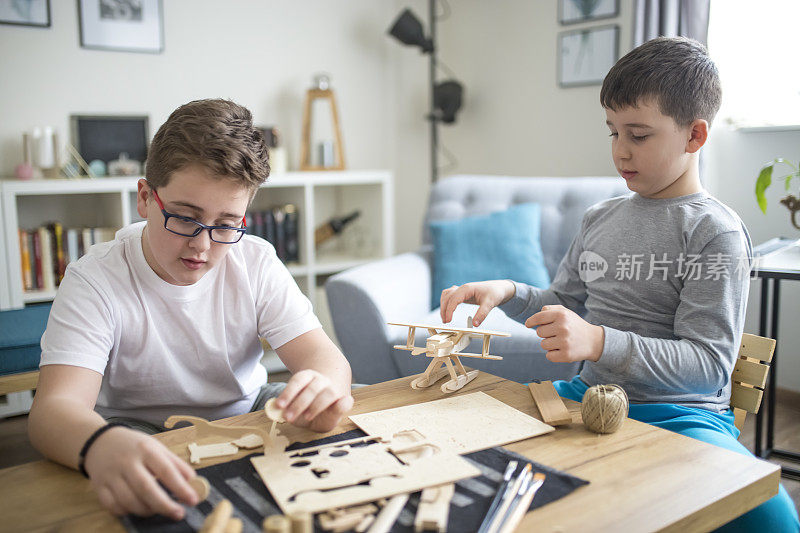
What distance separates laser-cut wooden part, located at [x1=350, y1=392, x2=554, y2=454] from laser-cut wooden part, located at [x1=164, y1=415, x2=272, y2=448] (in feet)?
0.49

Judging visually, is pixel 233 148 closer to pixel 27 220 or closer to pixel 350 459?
pixel 350 459

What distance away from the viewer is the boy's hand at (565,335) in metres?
1.10

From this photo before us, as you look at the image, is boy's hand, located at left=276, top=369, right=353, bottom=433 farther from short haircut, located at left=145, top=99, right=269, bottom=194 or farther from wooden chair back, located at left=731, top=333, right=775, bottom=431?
wooden chair back, located at left=731, top=333, right=775, bottom=431

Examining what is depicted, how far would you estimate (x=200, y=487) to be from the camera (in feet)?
2.64

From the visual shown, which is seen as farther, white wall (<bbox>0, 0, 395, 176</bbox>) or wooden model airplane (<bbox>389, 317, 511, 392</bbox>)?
white wall (<bbox>0, 0, 395, 176</bbox>)

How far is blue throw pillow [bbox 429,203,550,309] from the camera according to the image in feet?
8.07

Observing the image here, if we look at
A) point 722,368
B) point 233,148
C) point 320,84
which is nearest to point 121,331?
point 233,148

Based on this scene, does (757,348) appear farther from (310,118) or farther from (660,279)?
(310,118)

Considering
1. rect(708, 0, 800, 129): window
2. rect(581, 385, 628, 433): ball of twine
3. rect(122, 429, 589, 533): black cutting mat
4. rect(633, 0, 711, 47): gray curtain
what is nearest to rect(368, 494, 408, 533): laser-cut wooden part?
rect(122, 429, 589, 533): black cutting mat

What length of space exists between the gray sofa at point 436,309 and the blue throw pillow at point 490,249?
0.26 ft

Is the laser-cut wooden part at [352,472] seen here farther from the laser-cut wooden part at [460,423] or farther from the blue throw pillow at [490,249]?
the blue throw pillow at [490,249]

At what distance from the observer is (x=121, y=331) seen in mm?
1204

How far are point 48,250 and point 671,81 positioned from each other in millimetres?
2559

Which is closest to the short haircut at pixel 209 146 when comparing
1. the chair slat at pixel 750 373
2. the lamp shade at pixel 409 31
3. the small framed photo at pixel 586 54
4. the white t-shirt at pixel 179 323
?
the white t-shirt at pixel 179 323
